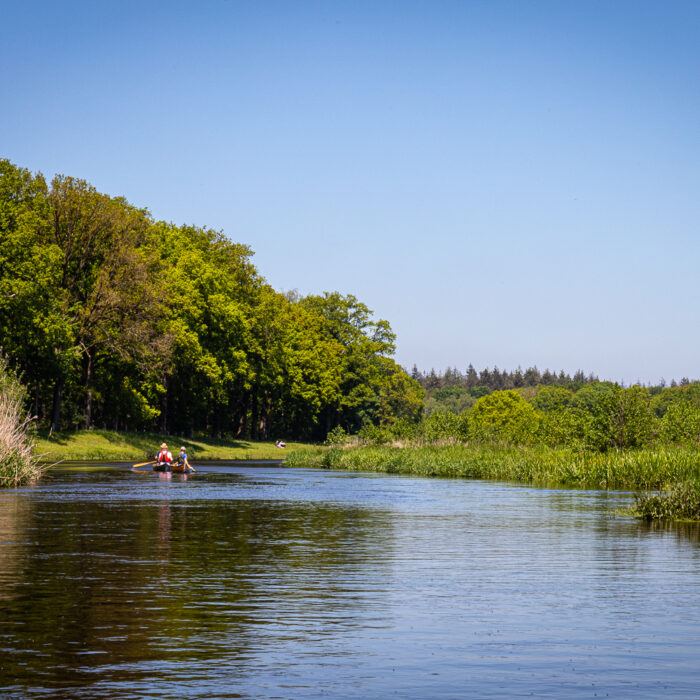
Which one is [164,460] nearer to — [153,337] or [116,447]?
[116,447]

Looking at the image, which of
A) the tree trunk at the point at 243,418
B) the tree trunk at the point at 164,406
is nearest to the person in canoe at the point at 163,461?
the tree trunk at the point at 164,406

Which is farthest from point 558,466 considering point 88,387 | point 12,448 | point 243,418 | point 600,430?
point 243,418

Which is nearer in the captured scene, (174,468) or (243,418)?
(174,468)

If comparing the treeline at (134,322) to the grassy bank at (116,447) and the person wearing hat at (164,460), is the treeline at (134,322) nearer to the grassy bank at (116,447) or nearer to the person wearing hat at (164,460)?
the grassy bank at (116,447)

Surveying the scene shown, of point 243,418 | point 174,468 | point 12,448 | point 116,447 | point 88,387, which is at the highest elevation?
point 88,387

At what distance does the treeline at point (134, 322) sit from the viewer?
67.6 metres

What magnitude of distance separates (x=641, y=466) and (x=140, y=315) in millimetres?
45830

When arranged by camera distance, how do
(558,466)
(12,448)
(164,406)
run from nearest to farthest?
(12,448)
(558,466)
(164,406)

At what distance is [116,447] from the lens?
72625 millimetres

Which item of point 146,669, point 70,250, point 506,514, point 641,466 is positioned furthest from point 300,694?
point 70,250

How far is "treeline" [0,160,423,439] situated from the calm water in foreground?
1595 inches

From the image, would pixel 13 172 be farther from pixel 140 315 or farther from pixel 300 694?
pixel 300 694

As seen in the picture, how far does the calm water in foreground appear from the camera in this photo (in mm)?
10094

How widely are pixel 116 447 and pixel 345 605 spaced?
199 feet
